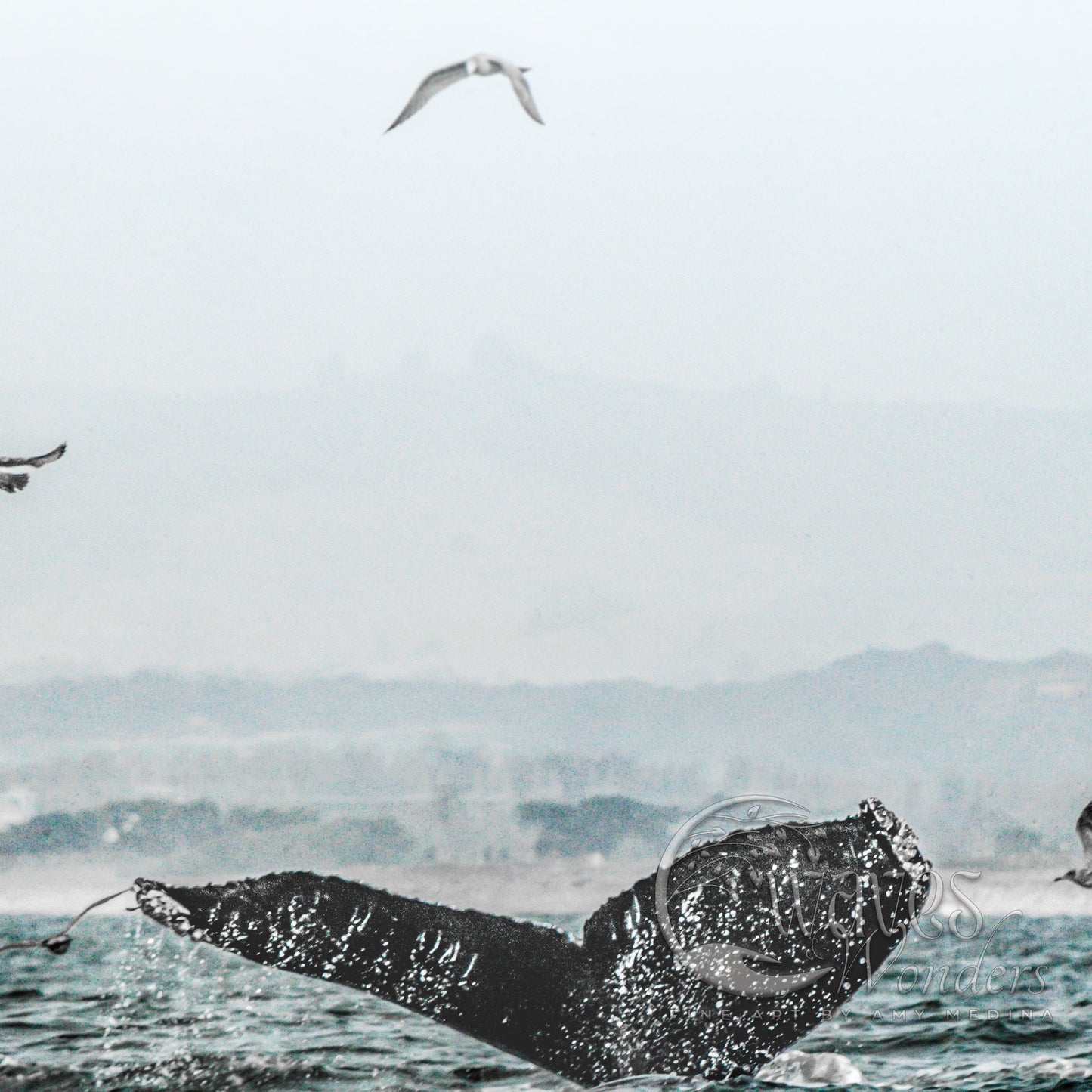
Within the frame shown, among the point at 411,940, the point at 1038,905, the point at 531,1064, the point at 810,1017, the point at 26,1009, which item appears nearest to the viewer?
the point at 411,940

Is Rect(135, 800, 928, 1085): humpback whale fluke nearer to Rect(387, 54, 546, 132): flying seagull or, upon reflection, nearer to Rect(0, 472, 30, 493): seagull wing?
Rect(0, 472, 30, 493): seagull wing

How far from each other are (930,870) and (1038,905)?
11.9 metres

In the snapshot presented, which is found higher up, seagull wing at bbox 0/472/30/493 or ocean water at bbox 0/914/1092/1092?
seagull wing at bbox 0/472/30/493

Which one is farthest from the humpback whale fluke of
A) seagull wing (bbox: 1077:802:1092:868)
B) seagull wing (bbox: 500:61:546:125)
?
seagull wing (bbox: 500:61:546:125)

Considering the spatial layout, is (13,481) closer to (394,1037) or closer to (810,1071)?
(394,1037)

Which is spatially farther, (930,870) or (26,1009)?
(26,1009)

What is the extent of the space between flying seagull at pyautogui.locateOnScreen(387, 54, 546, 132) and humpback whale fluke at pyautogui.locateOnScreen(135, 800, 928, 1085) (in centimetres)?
729

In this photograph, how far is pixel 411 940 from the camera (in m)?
10.1

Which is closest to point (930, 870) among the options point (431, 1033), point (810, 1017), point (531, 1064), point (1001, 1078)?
point (810, 1017)

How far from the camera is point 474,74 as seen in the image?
12.4 m

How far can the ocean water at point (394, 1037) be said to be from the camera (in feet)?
40.8

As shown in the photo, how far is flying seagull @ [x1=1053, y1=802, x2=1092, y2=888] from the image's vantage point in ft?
42.1

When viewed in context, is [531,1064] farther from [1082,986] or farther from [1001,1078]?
[1082,986]

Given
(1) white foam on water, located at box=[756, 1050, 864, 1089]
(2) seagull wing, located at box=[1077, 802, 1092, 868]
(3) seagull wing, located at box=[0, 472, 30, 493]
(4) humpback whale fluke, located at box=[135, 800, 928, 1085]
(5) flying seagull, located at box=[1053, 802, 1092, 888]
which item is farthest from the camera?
(3) seagull wing, located at box=[0, 472, 30, 493]
